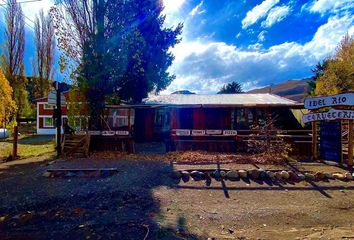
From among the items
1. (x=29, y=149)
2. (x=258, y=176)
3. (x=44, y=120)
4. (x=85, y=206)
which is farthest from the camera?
(x=44, y=120)

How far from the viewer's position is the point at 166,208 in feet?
17.2

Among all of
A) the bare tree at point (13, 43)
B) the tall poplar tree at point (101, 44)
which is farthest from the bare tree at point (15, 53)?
the tall poplar tree at point (101, 44)

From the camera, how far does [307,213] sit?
5.00 m

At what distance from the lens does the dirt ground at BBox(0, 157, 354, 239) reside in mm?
4156

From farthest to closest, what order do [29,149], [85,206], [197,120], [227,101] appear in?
[197,120] → [227,101] → [29,149] → [85,206]

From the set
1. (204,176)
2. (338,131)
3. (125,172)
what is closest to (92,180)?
(125,172)

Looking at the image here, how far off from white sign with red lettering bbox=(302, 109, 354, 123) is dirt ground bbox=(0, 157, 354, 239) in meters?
3.12

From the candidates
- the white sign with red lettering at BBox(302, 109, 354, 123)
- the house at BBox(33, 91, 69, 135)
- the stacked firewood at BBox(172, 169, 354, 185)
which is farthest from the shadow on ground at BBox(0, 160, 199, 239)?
the house at BBox(33, 91, 69, 135)

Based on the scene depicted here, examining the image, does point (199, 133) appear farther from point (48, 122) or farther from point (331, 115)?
point (48, 122)

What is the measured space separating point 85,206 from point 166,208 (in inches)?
65.6

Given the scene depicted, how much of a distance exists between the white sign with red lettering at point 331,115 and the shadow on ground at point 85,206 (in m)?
5.98

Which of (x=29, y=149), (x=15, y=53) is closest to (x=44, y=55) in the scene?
(x=15, y=53)

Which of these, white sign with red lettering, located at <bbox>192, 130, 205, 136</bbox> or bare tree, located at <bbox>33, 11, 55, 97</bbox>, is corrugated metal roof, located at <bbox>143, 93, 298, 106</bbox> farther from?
bare tree, located at <bbox>33, 11, 55, 97</bbox>

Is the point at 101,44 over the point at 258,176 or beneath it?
over
